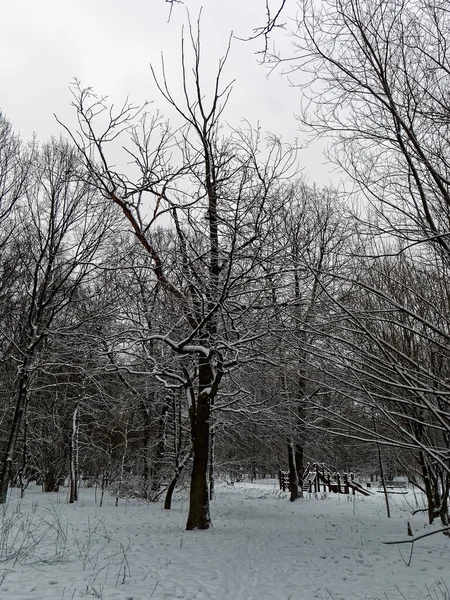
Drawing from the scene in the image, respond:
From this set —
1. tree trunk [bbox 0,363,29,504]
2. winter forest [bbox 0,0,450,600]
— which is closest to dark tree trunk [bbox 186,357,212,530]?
winter forest [bbox 0,0,450,600]

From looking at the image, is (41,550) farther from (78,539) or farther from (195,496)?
(195,496)

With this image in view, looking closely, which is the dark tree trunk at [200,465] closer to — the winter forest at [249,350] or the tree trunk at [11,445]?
the winter forest at [249,350]

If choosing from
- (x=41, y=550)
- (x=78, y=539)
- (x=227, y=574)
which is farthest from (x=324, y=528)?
(x=41, y=550)

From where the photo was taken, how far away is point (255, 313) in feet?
29.8

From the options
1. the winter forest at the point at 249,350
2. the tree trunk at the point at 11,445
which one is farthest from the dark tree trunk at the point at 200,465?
the tree trunk at the point at 11,445

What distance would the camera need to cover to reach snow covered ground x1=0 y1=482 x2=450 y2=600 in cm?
490

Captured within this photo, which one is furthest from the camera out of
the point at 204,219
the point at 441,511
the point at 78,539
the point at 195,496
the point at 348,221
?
the point at 195,496

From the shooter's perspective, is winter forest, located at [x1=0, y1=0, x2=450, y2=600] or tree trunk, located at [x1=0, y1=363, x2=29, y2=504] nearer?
winter forest, located at [x1=0, y1=0, x2=450, y2=600]

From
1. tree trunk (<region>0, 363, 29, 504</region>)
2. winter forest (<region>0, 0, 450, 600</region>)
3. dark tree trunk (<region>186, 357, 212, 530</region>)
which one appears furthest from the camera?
tree trunk (<region>0, 363, 29, 504</region>)

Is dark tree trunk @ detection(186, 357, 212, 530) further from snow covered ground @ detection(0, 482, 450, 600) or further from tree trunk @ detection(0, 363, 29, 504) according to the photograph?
tree trunk @ detection(0, 363, 29, 504)

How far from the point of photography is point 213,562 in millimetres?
6582

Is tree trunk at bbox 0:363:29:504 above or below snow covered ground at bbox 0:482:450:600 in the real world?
above

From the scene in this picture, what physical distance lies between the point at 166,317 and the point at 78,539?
4.80m

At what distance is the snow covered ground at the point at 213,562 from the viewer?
490 cm
